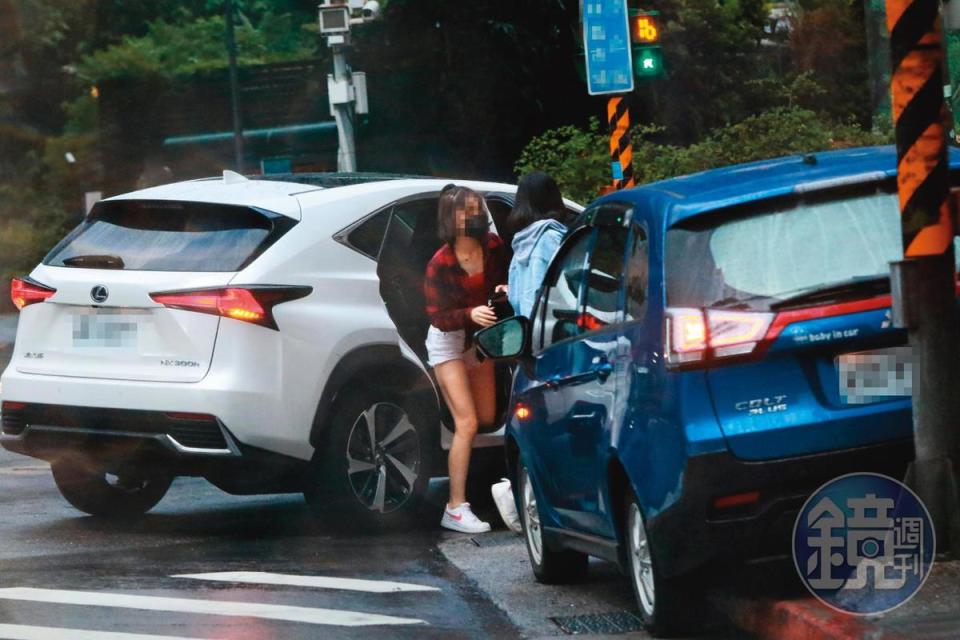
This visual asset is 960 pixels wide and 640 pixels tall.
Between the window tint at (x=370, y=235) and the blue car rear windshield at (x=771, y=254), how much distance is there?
354 centimetres

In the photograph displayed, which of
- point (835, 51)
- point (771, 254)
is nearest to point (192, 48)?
point (835, 51)

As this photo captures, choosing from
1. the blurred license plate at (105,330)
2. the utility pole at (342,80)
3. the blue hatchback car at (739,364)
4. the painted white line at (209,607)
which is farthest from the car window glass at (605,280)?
the utility pole at (342,80)

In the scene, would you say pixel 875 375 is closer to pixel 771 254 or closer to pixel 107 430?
pixel 771 254

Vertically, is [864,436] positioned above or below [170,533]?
above

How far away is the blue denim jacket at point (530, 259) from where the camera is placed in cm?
920

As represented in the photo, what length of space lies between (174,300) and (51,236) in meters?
50.4

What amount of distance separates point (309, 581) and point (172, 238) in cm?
215

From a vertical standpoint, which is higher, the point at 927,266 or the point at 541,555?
the point at 927,266

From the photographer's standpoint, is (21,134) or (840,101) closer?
(840,101)

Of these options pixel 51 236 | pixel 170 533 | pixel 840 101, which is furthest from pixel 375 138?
pixel 170 533

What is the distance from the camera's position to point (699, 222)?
6.11 metres

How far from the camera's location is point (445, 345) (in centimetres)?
945

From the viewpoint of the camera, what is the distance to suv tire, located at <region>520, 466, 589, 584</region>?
308 inches

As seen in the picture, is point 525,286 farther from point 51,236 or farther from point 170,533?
point 51,236
